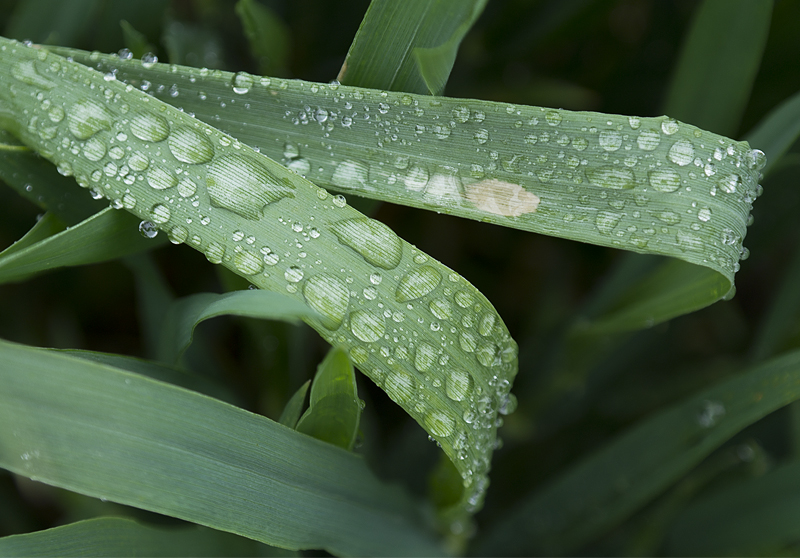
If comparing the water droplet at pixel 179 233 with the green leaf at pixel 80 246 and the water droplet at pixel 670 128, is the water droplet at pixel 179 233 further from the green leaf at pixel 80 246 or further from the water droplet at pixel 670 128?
the water droplet at pixel 670 128

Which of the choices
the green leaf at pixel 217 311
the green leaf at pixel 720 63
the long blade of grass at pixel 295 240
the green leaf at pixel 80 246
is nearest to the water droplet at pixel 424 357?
the long blade of grass at pixel 295 240

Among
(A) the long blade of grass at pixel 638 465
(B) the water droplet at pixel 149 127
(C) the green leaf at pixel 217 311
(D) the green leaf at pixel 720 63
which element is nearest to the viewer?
(C) the green leaf at pixel 217 311

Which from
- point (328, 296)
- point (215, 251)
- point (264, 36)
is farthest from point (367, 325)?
point (264, 36)

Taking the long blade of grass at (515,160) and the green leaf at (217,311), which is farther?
the long blade of grass at (515,160)

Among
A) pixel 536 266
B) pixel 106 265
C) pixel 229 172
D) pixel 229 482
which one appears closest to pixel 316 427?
pixel 229 482

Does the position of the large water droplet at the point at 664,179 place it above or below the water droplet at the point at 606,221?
above

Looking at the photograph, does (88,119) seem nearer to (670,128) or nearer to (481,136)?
(481,136)
